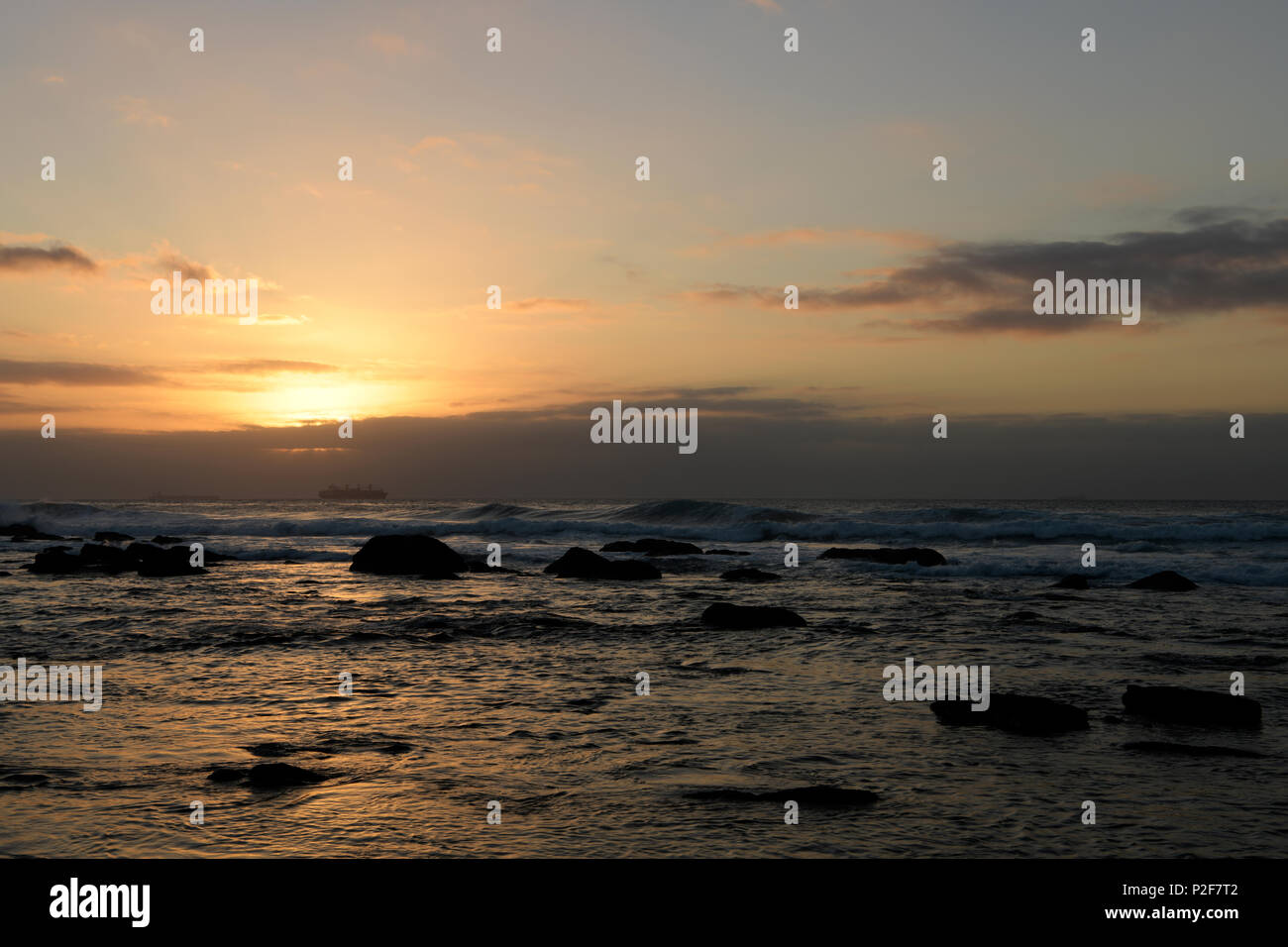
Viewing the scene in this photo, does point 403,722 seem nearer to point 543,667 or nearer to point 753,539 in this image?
point 543,667

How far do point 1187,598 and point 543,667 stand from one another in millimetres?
18497

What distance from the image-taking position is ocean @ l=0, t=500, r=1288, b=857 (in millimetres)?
6711

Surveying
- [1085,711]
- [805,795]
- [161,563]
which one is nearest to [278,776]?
[805,795]

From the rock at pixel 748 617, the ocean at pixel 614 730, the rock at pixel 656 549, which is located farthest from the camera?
the rock at pixel 656 549

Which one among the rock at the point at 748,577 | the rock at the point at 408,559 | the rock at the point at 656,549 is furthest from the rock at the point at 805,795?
the rock at the point at 656,549

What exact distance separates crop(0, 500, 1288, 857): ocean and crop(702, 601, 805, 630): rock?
0.43 m

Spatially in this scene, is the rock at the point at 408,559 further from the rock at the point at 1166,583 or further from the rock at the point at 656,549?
the rock at the point at 1166,583

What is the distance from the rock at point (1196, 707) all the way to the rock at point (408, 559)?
2429 centimetres

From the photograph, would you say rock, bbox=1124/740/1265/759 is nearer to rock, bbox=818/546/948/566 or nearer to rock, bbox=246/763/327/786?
rock, bbox=246/763/327/786

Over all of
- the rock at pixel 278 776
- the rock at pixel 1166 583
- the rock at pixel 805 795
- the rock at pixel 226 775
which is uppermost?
the rock at pixel 278 776

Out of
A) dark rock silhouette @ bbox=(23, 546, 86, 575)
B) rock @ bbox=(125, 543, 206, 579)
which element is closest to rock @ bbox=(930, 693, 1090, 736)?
rock @ bbox=(125, 543, 206, 579)

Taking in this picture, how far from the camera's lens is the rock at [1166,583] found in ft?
86.5

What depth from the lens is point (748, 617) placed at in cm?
1872

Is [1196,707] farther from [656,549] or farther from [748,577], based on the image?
[656,549]
